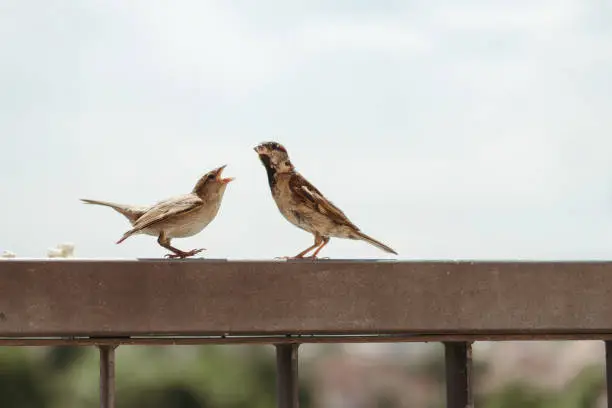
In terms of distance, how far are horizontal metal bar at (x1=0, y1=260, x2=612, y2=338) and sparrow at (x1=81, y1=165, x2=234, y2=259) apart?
1.03 metres

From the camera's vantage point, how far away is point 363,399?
5.05 metres

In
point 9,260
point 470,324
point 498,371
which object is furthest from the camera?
point 498,371

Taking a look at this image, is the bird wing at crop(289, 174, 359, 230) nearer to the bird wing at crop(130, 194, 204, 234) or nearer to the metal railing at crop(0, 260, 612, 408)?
the bird wing at crop(130, 194, 204, 234)

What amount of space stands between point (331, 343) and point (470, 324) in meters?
0.37

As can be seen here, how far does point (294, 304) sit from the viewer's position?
267 cm

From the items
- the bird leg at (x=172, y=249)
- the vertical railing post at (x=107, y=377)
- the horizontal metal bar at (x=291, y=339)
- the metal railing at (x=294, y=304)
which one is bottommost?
the vertical railing post at (x=107, y=377)

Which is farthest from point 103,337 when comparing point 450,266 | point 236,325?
point 450,266

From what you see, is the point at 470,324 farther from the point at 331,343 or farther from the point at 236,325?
the point at 236,325

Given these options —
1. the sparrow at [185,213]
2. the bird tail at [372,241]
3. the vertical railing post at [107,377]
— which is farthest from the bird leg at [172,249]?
the vertical railing post at [107,377]

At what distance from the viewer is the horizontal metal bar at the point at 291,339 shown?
2.67 metres

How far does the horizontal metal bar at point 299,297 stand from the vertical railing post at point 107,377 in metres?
0.11

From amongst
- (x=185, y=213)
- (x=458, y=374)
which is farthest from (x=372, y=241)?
(x=458, y=374)

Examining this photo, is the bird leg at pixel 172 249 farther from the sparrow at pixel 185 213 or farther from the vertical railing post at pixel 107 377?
the vertical railing post at pixel 107 377

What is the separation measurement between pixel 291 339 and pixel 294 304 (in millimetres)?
108
